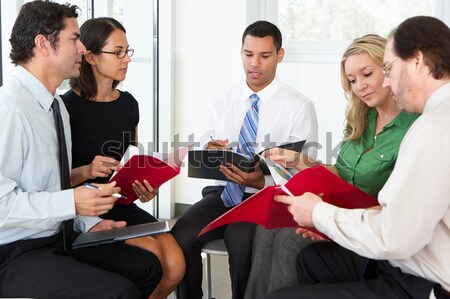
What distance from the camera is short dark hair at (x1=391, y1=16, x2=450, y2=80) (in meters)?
1.39

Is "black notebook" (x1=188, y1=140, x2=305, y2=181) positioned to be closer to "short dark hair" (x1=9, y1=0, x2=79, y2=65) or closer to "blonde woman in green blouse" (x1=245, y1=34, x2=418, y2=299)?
"blonde woman in green blouse" (x1=245, y1=34, x2=418, y2=299)

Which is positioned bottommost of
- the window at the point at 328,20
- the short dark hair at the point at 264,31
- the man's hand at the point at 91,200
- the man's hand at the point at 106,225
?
the man's hand at the point at 106,225

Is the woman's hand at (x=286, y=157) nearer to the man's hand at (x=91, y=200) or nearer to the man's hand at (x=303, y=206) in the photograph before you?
the man's hand at (x=303, y=206)

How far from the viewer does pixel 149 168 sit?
6.42 ft

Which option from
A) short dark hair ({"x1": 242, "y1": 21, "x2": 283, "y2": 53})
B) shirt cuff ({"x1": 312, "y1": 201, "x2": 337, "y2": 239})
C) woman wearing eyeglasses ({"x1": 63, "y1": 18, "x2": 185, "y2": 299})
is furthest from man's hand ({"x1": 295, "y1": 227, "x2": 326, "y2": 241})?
short dark hair ({"x1": 242, "y1": 21, "x2": 283, "y2": 53})

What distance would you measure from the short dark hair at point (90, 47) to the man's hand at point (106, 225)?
557 mm

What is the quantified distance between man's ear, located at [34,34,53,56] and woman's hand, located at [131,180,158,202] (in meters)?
0.58

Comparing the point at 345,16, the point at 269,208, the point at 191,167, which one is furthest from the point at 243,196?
the point at 345,16

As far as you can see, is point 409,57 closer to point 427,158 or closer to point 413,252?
point 427,158

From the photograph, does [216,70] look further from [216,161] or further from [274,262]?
[274,262]

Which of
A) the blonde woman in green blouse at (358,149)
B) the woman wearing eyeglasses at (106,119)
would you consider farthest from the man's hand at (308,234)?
the woman wearing eyeglasses at (106,119)

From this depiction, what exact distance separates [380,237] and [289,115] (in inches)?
48.8

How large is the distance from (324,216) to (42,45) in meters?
1.07

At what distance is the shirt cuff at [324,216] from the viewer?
1.41 metres
